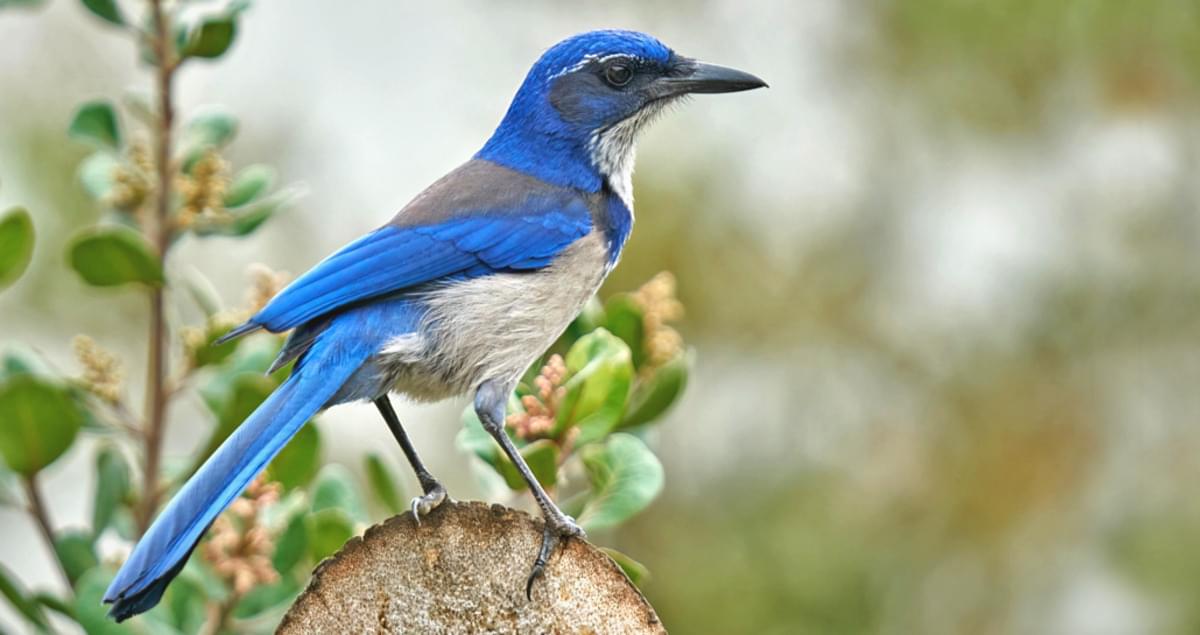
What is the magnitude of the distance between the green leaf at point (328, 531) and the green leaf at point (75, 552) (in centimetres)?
48

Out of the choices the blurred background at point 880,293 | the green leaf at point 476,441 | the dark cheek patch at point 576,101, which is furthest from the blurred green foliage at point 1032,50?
the green leaf at point 476,441

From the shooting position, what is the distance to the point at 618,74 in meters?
3.70

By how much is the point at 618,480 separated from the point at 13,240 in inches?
50.7

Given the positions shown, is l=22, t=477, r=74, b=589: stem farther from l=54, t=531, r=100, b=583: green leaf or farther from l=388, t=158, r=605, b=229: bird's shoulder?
l=388, t=158, r=605, b=229: bird's shoulder

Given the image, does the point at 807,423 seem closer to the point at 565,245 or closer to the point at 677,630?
the point at 677,630

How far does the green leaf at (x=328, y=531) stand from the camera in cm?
307

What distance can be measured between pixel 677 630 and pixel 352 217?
2.43 meters

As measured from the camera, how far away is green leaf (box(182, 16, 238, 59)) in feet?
10.3

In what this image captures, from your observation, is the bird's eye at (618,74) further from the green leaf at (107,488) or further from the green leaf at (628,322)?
the green leaf at (107,488)

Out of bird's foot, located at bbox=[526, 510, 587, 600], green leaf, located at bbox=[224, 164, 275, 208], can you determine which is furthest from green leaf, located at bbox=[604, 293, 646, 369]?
green leaf, located at bbox=[224, 164, 275, 208]

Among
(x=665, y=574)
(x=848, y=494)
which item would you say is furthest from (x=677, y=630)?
(x=848, y=494)

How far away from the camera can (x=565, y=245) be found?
134 inches

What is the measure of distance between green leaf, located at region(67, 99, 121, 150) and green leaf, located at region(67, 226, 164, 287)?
0.33m

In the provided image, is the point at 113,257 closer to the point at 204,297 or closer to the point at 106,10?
the point at 204,297
